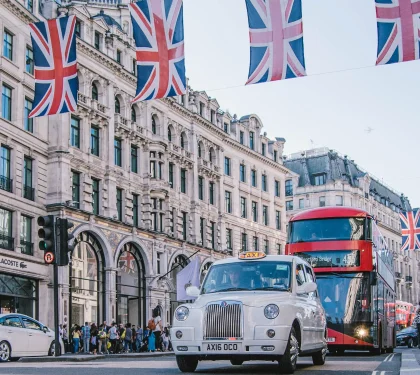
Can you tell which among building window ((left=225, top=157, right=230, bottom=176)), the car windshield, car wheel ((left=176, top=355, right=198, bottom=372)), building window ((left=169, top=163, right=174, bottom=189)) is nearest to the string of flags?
the car windshield

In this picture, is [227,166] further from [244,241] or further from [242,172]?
[244,241]

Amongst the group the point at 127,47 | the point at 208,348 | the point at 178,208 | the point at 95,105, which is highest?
the point at 127,47

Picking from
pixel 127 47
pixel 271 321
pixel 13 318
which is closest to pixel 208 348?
pixel 271 321

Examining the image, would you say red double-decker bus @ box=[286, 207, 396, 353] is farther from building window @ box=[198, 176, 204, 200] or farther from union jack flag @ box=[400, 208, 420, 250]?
building window @ box=[198, 176, 204, 200]

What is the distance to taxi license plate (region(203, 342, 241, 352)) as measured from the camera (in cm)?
1264

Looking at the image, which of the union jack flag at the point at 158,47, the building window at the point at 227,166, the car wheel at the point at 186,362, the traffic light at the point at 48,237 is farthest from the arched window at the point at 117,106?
the car wheel at the point at 186,362

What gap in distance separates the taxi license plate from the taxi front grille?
11cm

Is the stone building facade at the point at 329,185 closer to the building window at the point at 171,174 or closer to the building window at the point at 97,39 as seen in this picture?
the building window at the point at 171,174

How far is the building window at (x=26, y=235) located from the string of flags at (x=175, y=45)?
15639 mm

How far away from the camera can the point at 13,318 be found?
2370 centimetres

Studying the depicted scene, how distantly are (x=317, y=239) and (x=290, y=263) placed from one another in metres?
9.35

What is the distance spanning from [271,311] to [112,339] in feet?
77.4

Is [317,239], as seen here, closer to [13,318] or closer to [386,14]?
[386,14]

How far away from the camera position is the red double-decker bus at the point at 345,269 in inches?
926
